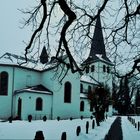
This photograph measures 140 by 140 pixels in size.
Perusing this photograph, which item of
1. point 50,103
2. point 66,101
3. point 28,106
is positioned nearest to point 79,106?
point 66,101

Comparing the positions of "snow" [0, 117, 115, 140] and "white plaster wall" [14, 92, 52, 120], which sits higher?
"white plaster wall" [14, 92, 52, 120]

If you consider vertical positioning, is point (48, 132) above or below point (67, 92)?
below

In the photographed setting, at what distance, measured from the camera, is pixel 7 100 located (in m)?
51.6

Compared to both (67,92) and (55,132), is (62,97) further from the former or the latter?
(55,132)

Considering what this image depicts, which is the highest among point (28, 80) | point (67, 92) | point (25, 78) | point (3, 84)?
point (25, 78)

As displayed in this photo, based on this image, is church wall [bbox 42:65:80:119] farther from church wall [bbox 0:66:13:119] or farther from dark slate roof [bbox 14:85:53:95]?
church wall [bbox 0:66:13:119]

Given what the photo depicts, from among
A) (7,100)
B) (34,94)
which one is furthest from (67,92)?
(7,100)

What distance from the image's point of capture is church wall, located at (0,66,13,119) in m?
51.1

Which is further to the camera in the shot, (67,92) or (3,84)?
(67,92)

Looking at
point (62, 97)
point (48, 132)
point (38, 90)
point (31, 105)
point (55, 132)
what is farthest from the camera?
point (62, 97)

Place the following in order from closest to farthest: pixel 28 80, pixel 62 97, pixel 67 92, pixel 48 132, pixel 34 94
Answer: pixel 48 132 → pixel 34 94 → pixel 28 80 → pixel 62 97 → pixel 67 92

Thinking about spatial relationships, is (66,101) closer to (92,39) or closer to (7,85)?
(7,85)

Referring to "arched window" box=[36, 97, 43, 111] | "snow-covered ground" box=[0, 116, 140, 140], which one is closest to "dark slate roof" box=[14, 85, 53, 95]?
"arched window" box=[36, 97, 43, 111]

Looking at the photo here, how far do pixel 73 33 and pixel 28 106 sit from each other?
1417 inches
